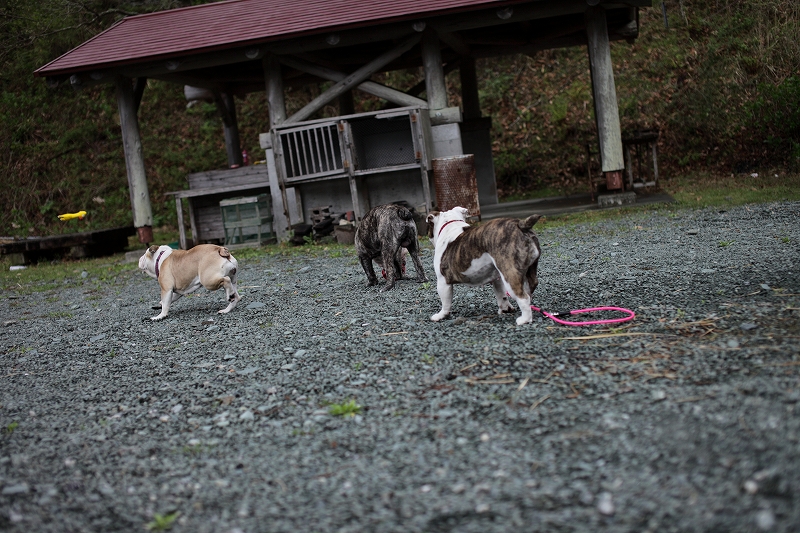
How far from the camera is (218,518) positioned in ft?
9.16

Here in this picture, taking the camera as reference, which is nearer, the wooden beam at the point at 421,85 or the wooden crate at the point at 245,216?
the wooden crate at the point at 245,216

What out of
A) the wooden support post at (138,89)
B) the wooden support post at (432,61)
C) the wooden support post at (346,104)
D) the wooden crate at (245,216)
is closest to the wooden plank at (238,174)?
the wooden crate at (245,216)

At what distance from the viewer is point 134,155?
1346 cm

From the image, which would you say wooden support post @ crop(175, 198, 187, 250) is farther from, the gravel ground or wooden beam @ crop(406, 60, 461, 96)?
the gravel ground

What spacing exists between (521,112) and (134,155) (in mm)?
11129

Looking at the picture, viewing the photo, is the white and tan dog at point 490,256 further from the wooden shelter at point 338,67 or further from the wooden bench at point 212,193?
the wooden bench at point 212,193

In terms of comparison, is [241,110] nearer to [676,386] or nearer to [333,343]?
[333,343]

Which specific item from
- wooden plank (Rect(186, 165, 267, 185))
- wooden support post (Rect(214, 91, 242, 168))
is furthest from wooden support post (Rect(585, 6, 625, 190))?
wooden support post (Rect(214, 91, 242, 168))

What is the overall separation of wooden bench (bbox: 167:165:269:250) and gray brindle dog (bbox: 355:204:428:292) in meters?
6.27

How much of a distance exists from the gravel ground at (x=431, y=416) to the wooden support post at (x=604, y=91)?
570cm

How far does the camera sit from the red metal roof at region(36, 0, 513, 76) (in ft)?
38.5

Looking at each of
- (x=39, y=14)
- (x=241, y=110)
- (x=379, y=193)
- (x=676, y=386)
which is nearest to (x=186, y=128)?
(x=241, y=110)

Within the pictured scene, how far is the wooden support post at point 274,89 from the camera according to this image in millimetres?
12922

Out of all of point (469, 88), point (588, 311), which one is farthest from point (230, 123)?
point (588, 311)
